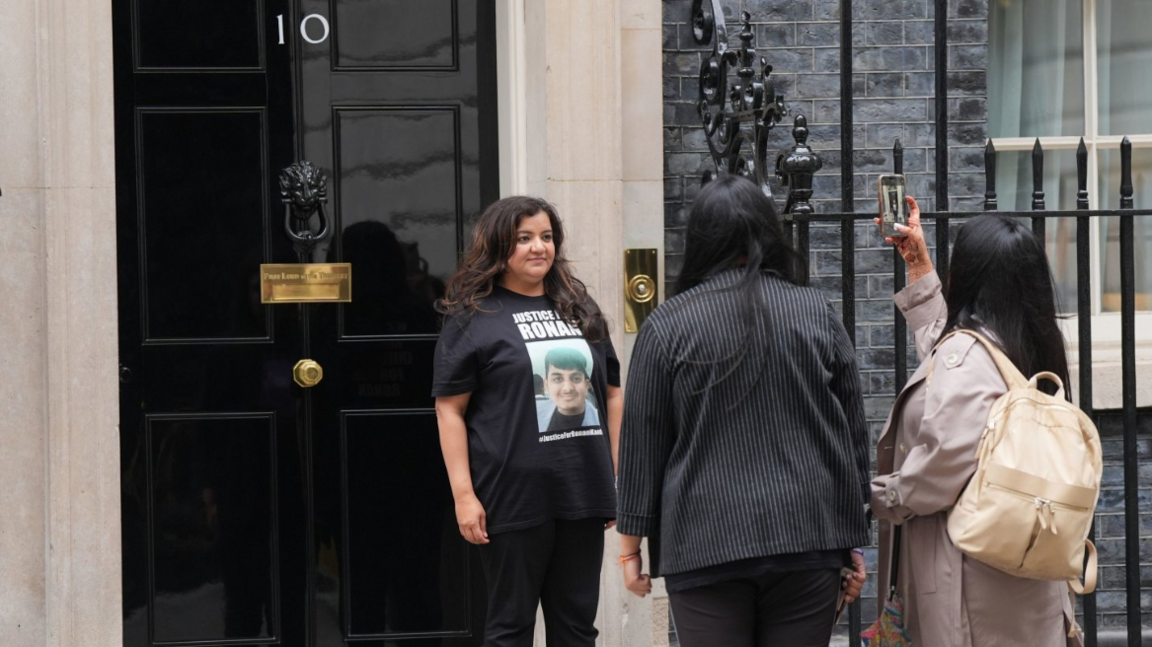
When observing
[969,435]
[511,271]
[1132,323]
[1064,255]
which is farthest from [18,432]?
[1064,255]

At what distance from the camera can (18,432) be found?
5.15 m

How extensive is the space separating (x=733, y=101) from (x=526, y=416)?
5.07ft

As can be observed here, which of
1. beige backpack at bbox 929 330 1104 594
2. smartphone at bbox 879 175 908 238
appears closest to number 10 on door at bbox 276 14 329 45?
smartphone at bbox 879 175 908 238

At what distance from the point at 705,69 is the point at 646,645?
2191 mm

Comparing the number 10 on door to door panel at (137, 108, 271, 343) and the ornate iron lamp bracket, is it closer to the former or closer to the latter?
door panel at (137, 108, 271, 343)

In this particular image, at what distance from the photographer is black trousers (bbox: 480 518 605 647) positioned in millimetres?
4184

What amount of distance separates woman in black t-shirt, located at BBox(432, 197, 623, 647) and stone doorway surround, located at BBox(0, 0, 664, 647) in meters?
1.05

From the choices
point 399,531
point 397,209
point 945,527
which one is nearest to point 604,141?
point 397,209

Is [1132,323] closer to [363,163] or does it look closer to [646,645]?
[646,645]

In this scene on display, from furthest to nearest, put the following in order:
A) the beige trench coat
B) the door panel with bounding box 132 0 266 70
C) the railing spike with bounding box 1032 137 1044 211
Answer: the door panel with bounding box 132 0 266 70
the railing spike with bounding box 1032 137 1044 211
the beige trench coat

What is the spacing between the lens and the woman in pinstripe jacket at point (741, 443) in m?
3.28

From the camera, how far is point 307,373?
5.45 m

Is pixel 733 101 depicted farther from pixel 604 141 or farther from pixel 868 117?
pixel 868 117

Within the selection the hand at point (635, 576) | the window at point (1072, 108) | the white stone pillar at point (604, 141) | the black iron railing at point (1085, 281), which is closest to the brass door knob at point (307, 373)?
the white stone pillar at point (604, 141)
